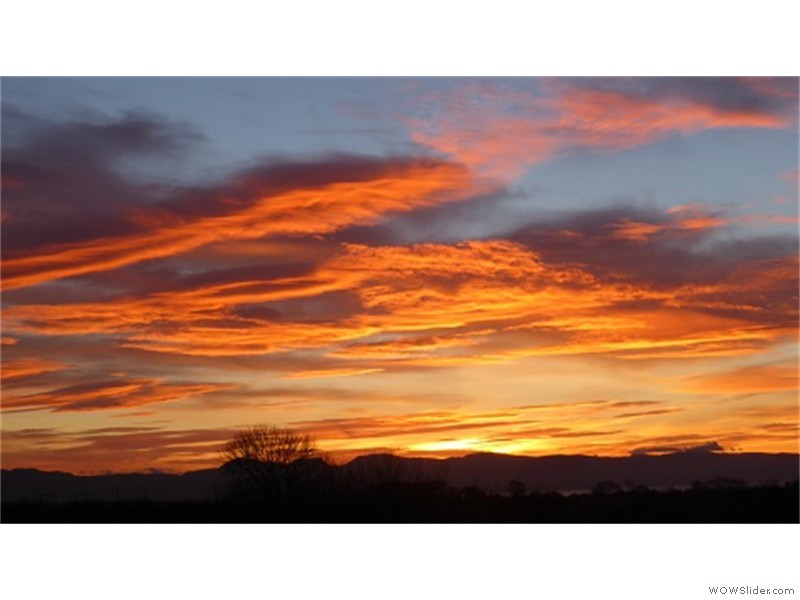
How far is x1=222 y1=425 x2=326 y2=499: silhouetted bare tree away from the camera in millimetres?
25078

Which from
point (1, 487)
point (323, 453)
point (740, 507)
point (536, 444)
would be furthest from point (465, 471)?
point (1, 487)

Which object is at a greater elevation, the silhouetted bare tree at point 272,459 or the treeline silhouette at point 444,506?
the silhouetted bare tree at point 272,459

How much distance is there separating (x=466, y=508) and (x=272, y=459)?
5.97m

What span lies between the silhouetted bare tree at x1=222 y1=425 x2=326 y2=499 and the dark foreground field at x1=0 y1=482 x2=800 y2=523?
2.34 meters

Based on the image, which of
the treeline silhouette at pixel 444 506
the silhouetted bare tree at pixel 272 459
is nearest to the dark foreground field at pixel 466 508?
the treeline silhouette at pixel 444 506

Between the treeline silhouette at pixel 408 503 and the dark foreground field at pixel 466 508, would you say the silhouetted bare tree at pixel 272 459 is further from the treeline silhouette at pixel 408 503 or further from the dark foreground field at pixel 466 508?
the dark foreground field at pixel 466 508

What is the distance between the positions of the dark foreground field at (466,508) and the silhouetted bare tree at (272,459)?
2.34 metres

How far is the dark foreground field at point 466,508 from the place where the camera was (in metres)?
20.0

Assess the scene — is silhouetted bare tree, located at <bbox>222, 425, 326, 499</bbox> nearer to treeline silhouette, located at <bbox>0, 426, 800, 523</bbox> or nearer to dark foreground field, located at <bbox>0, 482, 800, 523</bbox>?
treeline silhouette, located at <bbox>0, 426, 800, 523</bbox>

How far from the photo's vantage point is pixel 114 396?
2416 cm

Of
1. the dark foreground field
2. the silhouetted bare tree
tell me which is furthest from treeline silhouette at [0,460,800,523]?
the silhouetted bare tree

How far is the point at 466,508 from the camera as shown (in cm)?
2122

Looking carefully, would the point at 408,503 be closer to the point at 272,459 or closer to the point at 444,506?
the point at 444,506

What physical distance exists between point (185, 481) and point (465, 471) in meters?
4.76
